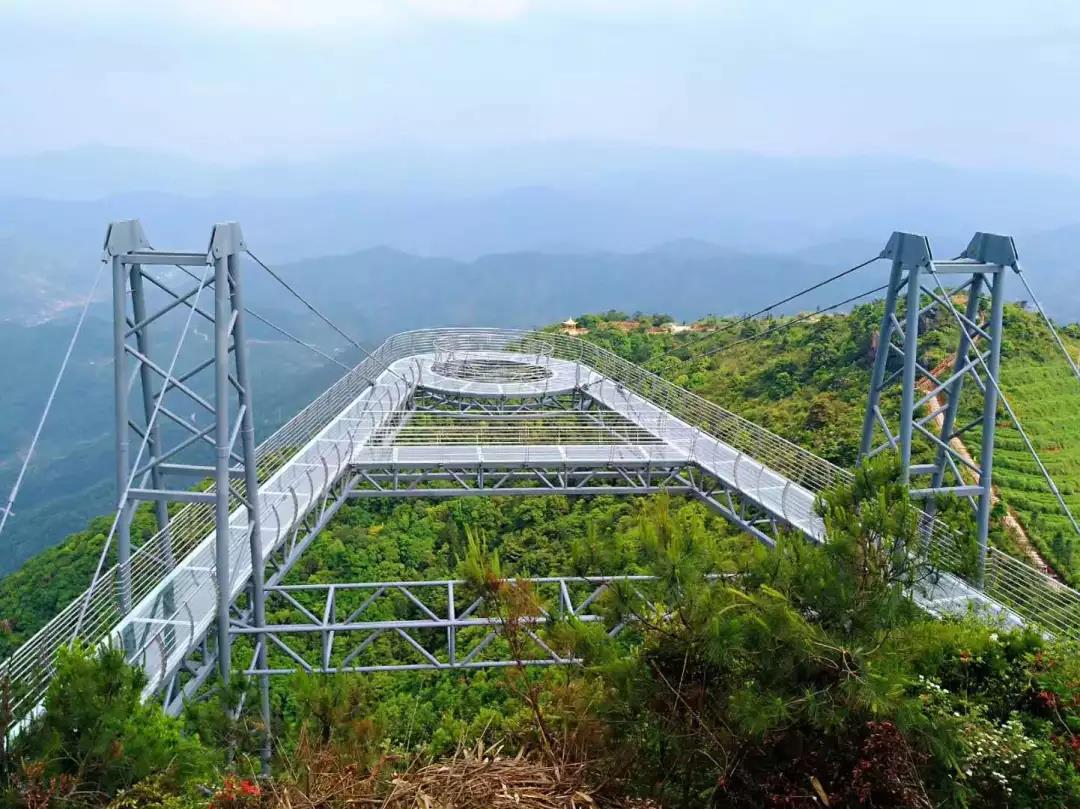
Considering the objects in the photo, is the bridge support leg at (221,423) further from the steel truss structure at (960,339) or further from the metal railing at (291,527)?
the steel truss structure at (960,339)

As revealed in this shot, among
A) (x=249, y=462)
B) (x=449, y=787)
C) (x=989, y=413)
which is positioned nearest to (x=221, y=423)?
(x=249, y=462)

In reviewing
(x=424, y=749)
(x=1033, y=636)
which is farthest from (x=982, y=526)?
(x=424, y=749)

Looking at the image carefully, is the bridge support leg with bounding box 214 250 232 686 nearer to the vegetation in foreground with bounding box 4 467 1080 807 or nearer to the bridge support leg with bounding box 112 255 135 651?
the bridge support leg with bounding box 112 255 135 651

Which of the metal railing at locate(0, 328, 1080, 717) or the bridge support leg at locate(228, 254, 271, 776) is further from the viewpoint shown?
the bridge support leg at locate(228, 254, 271, 776)

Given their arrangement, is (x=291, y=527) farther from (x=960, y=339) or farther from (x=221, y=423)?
→ (x=960, y=339)

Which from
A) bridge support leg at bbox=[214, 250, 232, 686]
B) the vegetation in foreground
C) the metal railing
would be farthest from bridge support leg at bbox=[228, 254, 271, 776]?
the vegetation in foreground

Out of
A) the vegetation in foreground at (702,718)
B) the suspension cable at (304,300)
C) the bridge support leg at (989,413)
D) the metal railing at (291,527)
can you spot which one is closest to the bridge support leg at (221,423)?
the metal railing at (291,527)

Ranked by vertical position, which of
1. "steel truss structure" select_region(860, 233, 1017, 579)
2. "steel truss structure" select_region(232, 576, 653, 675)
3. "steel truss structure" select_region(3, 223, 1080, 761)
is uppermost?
"steel truss structure" select_region(860, 233, 1017, 579)
